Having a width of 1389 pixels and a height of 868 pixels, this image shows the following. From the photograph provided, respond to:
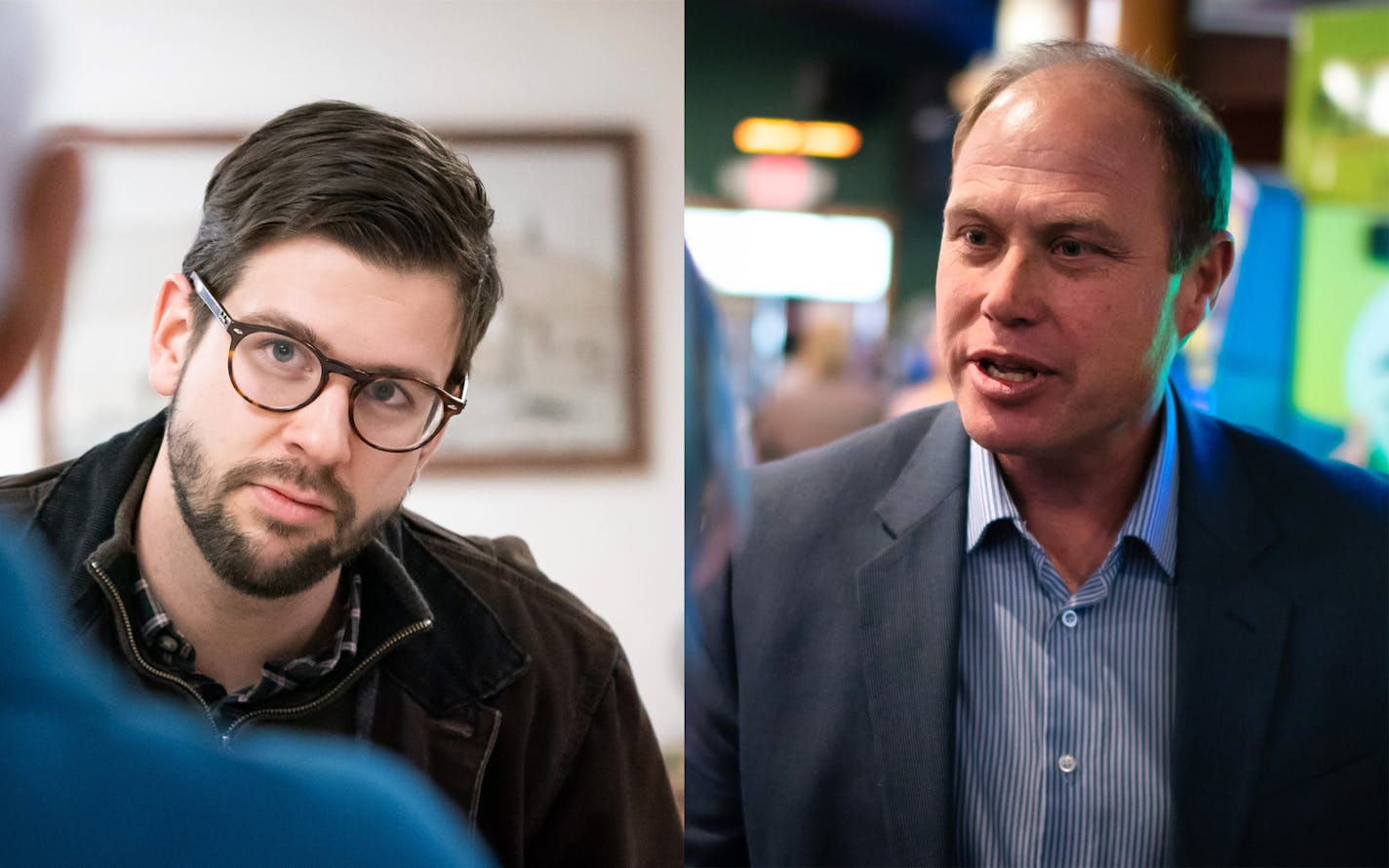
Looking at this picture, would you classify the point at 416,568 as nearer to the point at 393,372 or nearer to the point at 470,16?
the point at 393,372

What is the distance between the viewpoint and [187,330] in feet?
4.36

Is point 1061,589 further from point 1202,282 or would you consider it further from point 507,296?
point 507,296

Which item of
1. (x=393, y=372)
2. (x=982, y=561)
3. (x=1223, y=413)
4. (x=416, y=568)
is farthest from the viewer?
(x=1223, y=413)

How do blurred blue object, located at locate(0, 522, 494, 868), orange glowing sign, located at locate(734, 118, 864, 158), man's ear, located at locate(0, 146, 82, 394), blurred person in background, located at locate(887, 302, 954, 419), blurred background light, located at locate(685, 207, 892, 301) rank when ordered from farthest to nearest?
orange glowing sign, located at locate(734, 118, 864, 158) → blurred background light, located at locate(685, 207, 892, 301) → blurred person in background, located at locate(887, 302, 954, 419) → man's ear, located at locate(0, 146, 82, 394) → blurred blue object, located at locate(0, 522, 494, 868)

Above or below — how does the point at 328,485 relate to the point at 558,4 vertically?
below

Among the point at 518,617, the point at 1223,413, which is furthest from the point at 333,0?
the point at 1223,413

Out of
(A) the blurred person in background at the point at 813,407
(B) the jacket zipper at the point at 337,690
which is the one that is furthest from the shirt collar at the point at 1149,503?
(B) the jacket zipper at the point at 337,690

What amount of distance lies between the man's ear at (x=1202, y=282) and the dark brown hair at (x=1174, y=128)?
0.01 m

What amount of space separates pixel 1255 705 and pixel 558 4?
114 centimetres

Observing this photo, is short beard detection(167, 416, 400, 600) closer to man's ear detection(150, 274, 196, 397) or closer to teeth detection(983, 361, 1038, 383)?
man's ear detection(150, 274, 196, 397)

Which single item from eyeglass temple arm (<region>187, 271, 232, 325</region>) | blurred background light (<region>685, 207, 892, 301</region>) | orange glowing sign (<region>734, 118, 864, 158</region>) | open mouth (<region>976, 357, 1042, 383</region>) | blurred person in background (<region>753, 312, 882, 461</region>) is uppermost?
orange glowing sign (<region>734, 118, 864, 158</region>)

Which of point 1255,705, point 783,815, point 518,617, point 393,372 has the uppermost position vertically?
point 393,372

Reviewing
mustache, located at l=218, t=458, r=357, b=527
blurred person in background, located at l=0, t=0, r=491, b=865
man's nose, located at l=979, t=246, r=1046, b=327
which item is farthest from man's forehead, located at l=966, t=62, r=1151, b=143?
blurred person in background, located at l=0, t=0, r=491, b=865

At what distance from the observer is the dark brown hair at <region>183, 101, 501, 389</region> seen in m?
1.29
